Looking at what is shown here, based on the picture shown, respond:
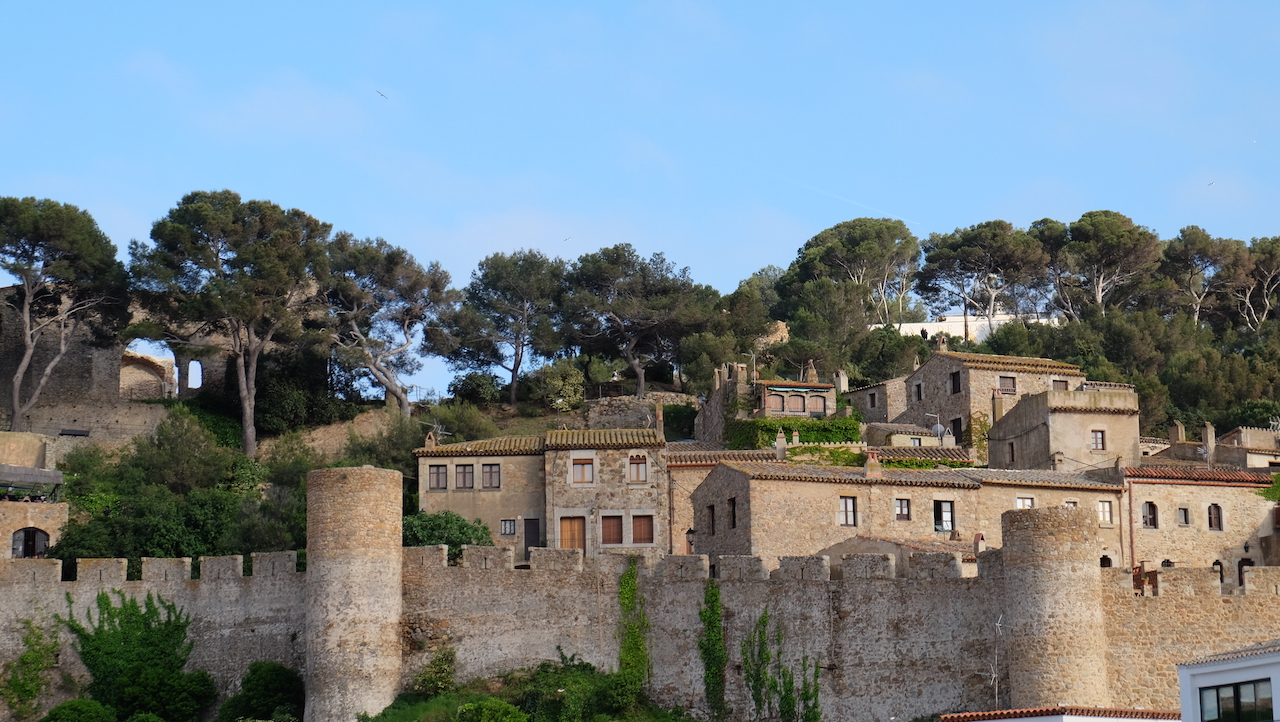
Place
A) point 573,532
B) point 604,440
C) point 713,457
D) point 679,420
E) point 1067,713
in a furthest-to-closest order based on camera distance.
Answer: point 679,420 < point 713,457 < point 604,440 < point 573,532 < point 1067,713

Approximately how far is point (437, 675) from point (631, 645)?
182 inches

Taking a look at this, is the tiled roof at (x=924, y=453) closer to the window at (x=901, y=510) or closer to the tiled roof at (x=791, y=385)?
the window at (x=901, y=510)

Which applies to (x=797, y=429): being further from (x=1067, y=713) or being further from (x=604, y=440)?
(x=1067, y=713)

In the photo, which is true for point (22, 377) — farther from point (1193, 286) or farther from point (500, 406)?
point (1193, 286)

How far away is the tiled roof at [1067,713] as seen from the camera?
104 feet

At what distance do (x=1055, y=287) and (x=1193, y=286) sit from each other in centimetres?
665

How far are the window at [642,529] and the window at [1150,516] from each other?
1454cm

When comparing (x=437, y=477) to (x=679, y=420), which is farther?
(x=679, y=420)

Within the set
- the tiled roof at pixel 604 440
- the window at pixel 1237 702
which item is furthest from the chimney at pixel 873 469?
the window at pixel 1237 702

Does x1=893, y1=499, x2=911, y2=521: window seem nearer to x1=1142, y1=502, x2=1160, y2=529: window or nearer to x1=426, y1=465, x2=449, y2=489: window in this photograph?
x1=1142, y1=502, x2=1160, y2=529: window

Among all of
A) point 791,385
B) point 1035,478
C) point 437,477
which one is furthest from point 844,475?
point 437,477

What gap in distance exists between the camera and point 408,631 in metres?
40.1

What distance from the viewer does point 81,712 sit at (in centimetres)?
4141

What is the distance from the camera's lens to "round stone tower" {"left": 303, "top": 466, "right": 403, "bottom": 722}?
3878cm
